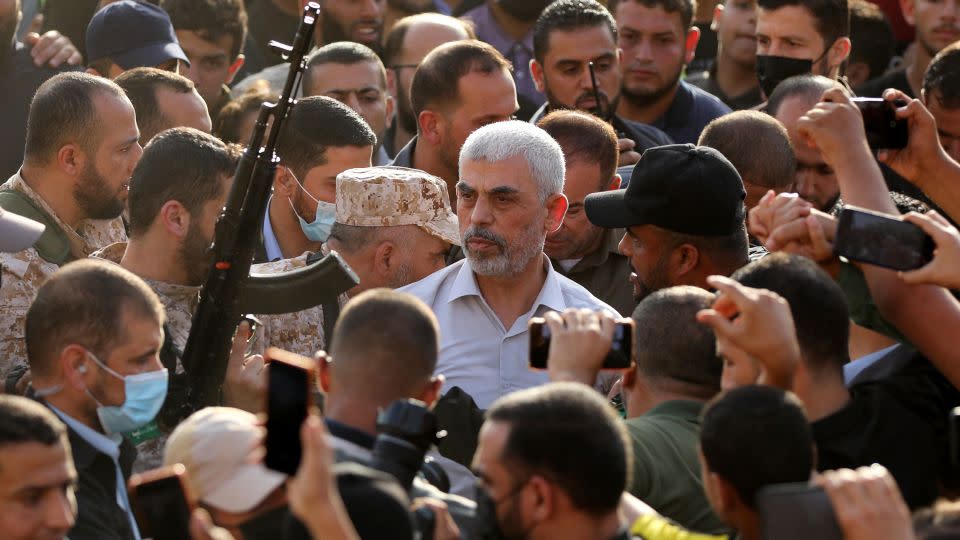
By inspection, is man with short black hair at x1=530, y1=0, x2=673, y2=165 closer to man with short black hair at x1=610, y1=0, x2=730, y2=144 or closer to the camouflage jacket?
man with short black hair at x1=610, y1=0, x2=730, y2=144

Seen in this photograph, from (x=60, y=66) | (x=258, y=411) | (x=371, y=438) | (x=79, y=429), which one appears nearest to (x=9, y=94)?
(x=60, y=66)

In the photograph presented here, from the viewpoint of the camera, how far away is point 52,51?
848 cm

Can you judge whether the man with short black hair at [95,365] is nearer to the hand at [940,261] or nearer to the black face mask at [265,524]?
the black face mask at [265,524]

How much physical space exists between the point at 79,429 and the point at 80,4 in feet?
18.4

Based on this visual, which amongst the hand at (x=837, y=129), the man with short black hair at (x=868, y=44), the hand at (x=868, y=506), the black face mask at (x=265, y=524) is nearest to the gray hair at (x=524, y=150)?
the hand at (x=837, y=129)

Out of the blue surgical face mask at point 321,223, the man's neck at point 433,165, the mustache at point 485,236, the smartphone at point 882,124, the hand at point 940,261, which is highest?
the smartphone at point 882,124

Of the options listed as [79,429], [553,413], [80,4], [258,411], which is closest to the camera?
[553,413]

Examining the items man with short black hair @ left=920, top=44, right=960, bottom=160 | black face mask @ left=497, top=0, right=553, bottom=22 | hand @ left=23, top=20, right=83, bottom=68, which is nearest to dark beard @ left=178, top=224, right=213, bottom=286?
hand @ left=23, top=20, right=83, bottom=68

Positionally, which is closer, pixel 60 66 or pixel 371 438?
pixel 371 438

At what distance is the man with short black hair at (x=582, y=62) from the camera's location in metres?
8.38

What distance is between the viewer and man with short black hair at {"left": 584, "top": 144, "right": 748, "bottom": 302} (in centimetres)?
581

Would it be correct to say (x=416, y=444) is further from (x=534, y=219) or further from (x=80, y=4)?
(x=80, y=4)

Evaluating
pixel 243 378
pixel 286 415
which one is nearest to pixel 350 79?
pixel 243 378

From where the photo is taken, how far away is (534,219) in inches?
238
